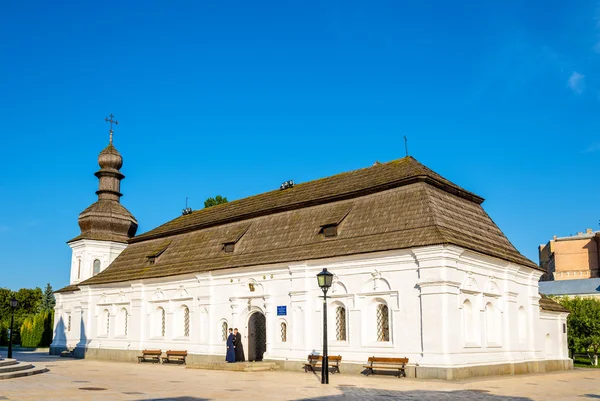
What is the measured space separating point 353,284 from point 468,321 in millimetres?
4417

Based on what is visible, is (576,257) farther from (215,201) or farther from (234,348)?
(234,348)

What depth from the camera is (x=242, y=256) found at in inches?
1135

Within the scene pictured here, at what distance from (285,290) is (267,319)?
157 cm

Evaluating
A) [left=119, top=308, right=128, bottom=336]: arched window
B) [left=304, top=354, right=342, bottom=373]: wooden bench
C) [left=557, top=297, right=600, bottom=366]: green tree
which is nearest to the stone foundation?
[left=304, top=354, right=342, bottom=373]: wooden bench

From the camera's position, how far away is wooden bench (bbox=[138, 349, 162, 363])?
3154 centimetres

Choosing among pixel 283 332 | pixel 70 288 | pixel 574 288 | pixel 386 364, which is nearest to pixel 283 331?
pixel 283 332

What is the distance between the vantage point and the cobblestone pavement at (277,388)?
1507cm

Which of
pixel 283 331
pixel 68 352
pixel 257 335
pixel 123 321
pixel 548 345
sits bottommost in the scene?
pixel 68 352

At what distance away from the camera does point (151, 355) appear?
31984mm

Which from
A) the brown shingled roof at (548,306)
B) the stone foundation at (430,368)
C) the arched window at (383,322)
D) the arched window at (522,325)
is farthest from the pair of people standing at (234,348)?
the brown shingled roof at (548,306)

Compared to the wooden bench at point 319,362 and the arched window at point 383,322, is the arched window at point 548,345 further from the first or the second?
the wooden bench at point 319,362

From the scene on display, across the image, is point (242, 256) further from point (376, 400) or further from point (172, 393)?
point (376, 400)

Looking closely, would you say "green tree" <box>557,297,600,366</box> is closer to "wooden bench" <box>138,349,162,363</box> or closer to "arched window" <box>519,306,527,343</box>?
"arched window" <box>519,306,527,343</box>

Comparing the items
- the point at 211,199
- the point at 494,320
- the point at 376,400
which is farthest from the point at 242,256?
the point at 211,199
